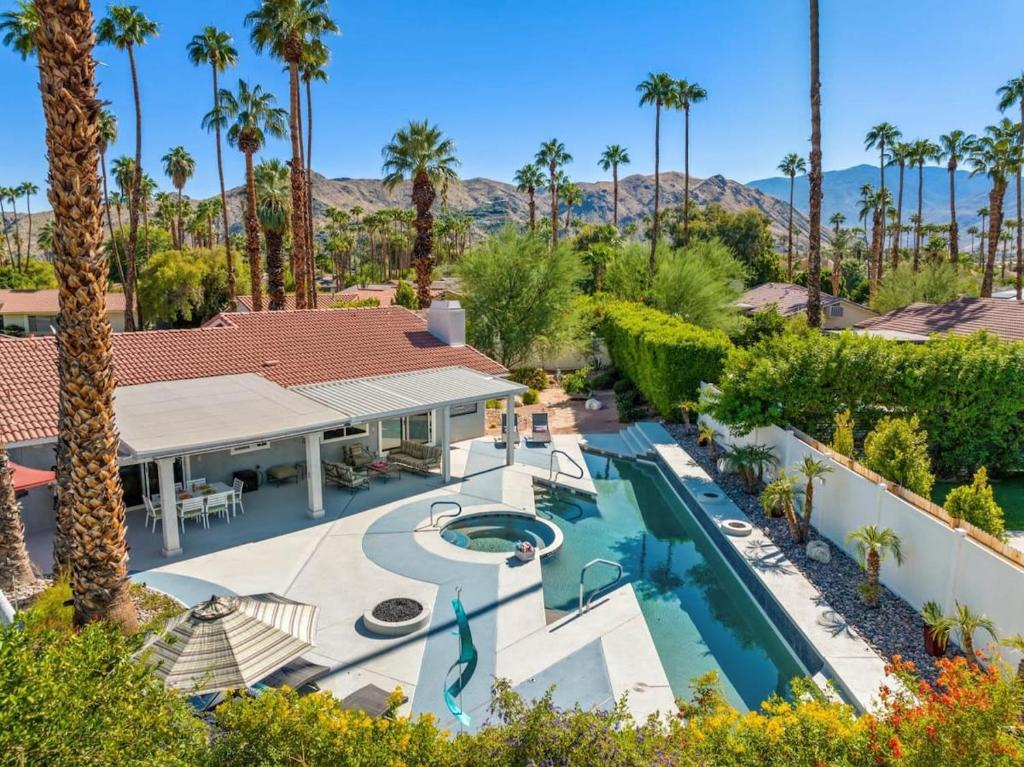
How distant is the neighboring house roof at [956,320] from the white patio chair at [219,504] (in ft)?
92.8

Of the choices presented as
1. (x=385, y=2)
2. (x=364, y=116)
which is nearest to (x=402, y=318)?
(x=385, y=2)

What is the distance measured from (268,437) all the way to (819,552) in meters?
13.3

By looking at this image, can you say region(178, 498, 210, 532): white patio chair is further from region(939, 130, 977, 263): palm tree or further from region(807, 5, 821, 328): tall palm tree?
region(939, 130, 977, 263): palm tree

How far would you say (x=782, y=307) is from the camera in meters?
54.6

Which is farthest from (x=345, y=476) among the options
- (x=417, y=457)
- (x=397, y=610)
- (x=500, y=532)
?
(x=397, y=610)

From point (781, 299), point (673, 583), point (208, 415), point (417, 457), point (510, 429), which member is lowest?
point (673, 583)

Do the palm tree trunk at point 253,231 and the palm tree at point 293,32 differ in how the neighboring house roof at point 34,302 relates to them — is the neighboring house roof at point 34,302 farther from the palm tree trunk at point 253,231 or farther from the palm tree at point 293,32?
the palm tree at point 293,32

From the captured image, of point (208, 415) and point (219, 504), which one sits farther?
point (219, 504)

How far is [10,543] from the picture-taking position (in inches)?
474

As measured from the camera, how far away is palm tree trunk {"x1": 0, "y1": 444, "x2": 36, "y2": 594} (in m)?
11.8

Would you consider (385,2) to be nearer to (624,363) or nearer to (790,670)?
(624,363)

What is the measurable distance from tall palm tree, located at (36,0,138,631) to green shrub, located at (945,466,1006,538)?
15.0 metres

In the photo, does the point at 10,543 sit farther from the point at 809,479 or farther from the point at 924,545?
the point at 924,545

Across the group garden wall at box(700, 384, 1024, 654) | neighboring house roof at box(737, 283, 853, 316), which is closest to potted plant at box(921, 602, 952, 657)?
garden wall at box(700, 384, 1024, 654)
